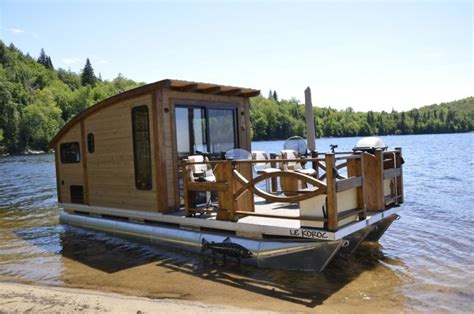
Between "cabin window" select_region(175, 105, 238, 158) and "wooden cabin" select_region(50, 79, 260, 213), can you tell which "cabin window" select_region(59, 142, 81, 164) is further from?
"cabin window" select_region(175, 105, 238, 158)

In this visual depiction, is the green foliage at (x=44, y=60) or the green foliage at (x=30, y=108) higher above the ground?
the green foliage at (x=44, y=60)

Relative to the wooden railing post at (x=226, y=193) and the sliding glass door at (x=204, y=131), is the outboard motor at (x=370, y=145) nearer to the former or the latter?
the wooden railing post at (x=226, y=193)

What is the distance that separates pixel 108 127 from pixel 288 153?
4.31 meters

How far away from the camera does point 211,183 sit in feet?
25.2

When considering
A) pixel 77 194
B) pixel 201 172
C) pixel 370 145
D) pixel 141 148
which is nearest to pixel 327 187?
pixel 370 145

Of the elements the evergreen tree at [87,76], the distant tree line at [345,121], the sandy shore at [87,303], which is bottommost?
the sandy shore at [87,303]

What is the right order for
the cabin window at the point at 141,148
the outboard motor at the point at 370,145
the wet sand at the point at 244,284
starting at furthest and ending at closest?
the cabin window at the point at 141,148
the outboard motor at the point at 370,145
the wet sand at the point at 244,284

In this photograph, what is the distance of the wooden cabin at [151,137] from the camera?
28.9ft

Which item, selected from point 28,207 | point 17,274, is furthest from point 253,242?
point 28,207

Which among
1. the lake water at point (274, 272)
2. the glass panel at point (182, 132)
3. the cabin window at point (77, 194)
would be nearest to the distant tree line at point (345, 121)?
the cabin window at point (77, 194)

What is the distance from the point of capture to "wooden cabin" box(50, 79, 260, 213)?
880cm

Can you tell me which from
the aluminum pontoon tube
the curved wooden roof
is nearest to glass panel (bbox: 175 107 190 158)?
the curved wooden roof

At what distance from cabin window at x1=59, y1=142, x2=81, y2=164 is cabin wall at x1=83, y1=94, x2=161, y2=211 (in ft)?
2.17

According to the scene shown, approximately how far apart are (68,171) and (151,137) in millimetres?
4332
